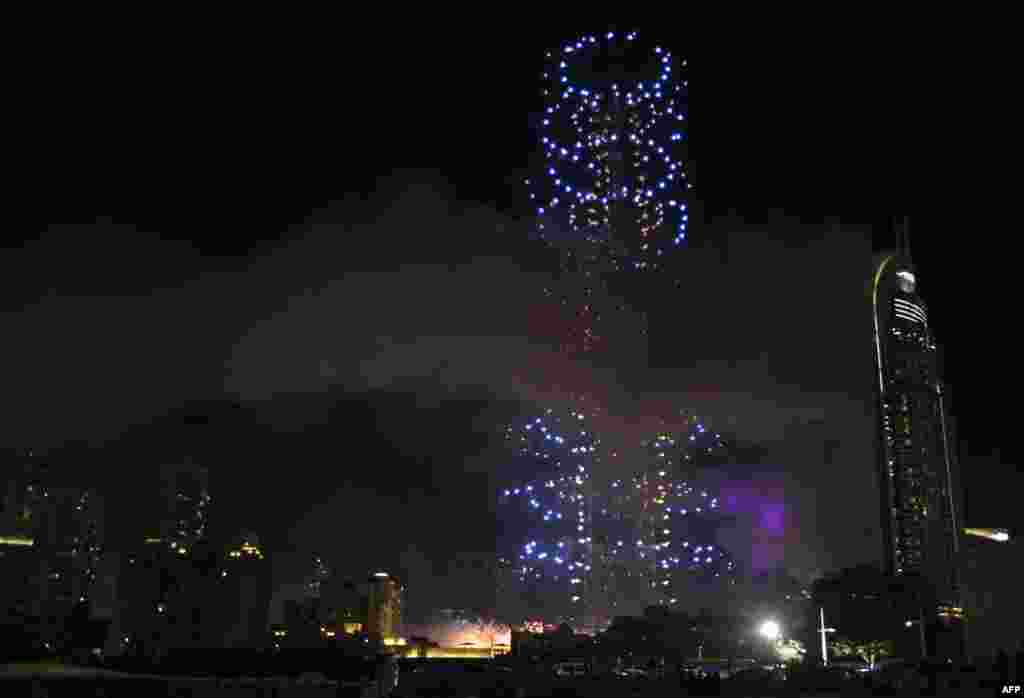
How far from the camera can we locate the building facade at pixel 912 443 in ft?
301

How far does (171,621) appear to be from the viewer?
36.1 metres

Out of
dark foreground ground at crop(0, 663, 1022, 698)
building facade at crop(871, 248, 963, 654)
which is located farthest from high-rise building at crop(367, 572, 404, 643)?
building facade at crop(871, 248, 963, 654)

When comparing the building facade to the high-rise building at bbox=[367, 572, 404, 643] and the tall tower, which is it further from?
the high-rise building at bbox=[367, 572, 404, 643]

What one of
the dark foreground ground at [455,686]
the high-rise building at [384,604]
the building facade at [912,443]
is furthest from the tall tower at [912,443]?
the dark foreground ground at [455,686]

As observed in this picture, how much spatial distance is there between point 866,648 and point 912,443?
6750 centimetres

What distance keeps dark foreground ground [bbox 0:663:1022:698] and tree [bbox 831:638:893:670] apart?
18.6 meters

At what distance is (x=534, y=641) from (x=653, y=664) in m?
5.15

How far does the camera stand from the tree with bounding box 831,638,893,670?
36438 mm

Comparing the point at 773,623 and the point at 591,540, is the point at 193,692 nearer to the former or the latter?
the point at 591,540

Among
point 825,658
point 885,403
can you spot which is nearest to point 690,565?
point 825,658

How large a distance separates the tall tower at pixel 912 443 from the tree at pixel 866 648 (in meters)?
53.4

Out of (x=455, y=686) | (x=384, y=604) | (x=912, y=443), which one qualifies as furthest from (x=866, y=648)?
(x=912, y=443)

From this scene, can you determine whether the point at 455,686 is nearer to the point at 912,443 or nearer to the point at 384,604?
the point at 384,604

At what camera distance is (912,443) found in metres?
98.2
